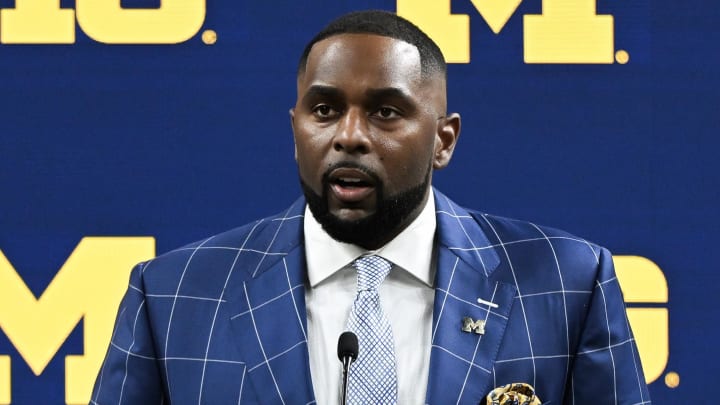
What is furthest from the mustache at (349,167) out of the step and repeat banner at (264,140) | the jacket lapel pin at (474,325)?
the step and repeat banner at (264,140)

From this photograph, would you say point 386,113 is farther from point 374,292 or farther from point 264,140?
point 264,140

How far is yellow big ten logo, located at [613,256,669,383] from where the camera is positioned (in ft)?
8.67

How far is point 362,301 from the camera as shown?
171cm

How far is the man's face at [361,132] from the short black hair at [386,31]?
14 mm

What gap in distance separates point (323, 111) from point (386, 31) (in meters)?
0.16

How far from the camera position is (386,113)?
1.69 m

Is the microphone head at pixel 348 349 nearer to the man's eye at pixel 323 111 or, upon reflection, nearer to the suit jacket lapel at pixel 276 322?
the suit jacket lapel at pixel 276 322

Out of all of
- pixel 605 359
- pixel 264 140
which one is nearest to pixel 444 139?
pixel 605 359

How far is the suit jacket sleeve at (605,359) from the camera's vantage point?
1.72 meters

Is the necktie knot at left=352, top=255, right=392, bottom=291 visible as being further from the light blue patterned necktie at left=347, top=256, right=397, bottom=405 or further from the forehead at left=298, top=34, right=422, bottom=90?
the forehead at left=298, top=34, right=422, bottom=90

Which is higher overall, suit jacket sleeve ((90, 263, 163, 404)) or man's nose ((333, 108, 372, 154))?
man's nose ((333, 108, 372, 154))

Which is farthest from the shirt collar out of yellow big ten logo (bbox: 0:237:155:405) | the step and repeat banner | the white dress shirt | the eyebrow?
yellow big ten logo (bbox: 0:237:155:405)

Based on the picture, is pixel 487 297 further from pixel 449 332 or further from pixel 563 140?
pixel 563 140

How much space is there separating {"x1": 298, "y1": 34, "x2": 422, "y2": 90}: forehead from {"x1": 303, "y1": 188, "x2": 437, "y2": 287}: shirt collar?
0.24m
